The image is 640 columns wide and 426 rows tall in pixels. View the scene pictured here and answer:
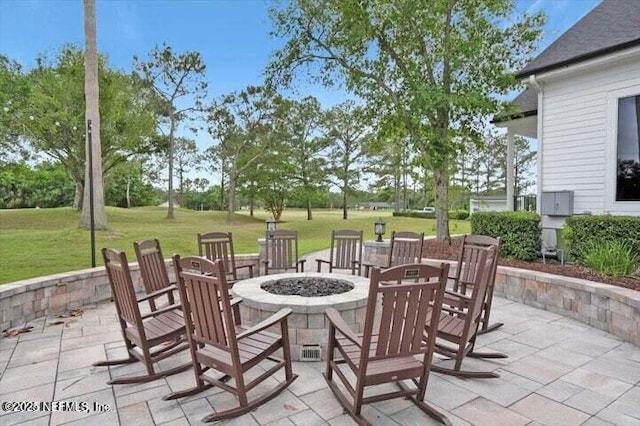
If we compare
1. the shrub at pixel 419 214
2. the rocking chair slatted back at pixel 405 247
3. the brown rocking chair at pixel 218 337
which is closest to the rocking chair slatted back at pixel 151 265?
the brown rocking chair at pixel 218 337

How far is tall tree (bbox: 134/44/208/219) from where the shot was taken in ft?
67.7

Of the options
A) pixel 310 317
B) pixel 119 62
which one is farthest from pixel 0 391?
pixel 119 62

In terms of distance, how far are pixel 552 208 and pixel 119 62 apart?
19.4 m

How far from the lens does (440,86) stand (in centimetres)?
796

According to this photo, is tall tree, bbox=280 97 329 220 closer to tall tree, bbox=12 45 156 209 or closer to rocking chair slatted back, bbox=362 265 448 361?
tall tree, bbox=12 45 156 209

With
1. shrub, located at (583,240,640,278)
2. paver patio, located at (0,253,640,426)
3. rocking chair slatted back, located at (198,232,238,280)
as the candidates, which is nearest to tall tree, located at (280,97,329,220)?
rocking chair slatted back, located at (198,232,238,280)

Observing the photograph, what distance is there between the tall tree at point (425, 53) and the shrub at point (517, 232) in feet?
6.08

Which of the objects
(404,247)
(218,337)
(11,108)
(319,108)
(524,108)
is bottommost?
(218,337)

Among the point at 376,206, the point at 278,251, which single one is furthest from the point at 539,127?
the point at 376,206

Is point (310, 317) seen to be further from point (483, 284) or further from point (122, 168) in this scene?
point (122, 168)

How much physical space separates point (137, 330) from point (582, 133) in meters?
7.51

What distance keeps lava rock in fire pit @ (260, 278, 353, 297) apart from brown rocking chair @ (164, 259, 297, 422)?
110 cm

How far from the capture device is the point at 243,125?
21.8m

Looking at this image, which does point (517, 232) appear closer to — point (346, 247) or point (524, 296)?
point (524, 296)
